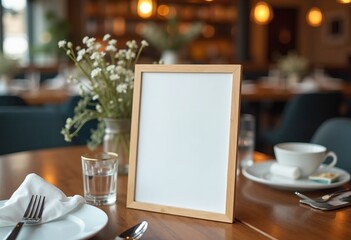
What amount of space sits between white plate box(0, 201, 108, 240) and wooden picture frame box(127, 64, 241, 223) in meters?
0.14

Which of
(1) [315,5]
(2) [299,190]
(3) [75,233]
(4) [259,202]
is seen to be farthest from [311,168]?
(1) [315,5]

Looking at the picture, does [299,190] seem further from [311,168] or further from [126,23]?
[126,23]

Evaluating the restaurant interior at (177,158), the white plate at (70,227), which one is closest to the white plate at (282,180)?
the restaurant interior at (177,158)

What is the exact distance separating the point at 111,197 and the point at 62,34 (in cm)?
791

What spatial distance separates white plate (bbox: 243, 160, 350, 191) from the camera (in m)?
1.12

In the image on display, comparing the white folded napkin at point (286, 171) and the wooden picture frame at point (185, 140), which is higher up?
the wooden picture frame at point (185, 140)

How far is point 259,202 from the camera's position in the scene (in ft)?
3.53

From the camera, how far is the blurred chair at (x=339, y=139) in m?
1.62

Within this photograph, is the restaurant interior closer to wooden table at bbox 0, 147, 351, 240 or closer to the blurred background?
wooden table at bbox 0, 147, 351, 240

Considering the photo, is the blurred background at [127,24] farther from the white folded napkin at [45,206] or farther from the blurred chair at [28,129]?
the white folded napkin at [45,206]

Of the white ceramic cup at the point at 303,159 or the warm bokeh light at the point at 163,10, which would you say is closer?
the white ceramic cup at the point at 303,159

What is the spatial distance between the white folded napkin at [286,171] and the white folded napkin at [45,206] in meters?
0.54

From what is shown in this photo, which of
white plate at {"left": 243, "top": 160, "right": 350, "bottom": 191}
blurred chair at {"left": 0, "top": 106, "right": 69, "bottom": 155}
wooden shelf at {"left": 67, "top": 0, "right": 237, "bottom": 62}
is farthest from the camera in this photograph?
wooden shelf at {"left": 67, "top": 0, "right": 237, "bottom": 62}

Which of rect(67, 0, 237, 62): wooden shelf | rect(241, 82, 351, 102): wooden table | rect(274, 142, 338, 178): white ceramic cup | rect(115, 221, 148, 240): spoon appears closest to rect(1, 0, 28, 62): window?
rect(67, 0, 237, 62): wooden shelf
